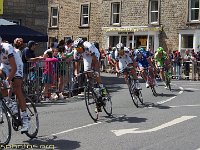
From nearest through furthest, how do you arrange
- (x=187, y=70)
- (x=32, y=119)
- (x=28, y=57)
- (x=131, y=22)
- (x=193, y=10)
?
(x=32, y=119) → (x=28, y=57) → (x=187, y=70) → (x=193, y=10) → (x=131, y=22)

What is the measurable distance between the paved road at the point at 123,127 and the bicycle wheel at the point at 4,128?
60 cm

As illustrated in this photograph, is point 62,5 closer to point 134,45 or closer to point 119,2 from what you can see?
point 119,2

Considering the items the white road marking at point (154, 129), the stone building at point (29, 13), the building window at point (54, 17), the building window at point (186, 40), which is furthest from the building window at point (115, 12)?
the white road marking at point (154, 129)

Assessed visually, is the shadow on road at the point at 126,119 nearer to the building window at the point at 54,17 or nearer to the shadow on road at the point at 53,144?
the shadow on road at the point at 53,144

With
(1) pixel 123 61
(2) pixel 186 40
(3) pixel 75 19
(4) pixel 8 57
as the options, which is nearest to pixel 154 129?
(4) pixel 8 57

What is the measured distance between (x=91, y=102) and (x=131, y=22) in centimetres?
2926

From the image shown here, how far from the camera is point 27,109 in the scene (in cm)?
890

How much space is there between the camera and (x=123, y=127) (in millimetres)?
10289

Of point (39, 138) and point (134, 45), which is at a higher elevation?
point (134, 45)

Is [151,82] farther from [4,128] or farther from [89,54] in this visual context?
[4,128]

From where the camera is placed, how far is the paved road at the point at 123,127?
8500 mm

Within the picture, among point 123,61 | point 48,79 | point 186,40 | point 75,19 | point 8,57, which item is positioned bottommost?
point 48,79

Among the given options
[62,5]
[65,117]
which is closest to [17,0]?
[65,117]

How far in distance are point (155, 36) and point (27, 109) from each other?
29845 millimetres
